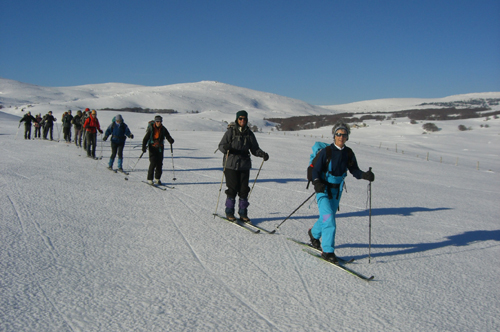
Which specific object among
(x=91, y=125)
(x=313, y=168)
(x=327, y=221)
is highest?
(x=91, y=125)

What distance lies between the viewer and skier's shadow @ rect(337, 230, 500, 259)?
536 cm

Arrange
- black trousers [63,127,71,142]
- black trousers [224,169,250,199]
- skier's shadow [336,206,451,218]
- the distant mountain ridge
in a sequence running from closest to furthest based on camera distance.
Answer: black trousers [224,169,250,199]
skier's shadow [336,206,451,218]
black trousers [63,127,71,142]
the distant mountain ridge

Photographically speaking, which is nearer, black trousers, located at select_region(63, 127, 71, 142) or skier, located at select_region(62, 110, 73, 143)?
skier, located at select_region(62, 110, 73, 143)

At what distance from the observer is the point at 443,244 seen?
587cm

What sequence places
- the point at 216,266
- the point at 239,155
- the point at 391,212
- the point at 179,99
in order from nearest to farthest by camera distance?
the point at 216,266 → the point at 239,155 → the point at 391,212 → the point at 179,99

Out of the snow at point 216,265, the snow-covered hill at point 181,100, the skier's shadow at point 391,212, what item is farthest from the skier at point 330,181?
the snow-covered hill at point 181,100

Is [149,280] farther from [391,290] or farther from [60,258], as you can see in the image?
[391,290]

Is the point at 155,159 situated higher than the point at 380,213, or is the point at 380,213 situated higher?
the point at 155,159

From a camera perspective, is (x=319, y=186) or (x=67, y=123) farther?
(x=67, y=123)

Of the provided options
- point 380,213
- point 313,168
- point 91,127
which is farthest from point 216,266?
point 91,127

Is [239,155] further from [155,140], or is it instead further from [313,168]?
[155,140]

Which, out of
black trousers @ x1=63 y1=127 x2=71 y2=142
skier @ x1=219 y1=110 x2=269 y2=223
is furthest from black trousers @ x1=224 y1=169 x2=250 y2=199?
black trousers @ x1=63 y1=127 x2=71 y2=142

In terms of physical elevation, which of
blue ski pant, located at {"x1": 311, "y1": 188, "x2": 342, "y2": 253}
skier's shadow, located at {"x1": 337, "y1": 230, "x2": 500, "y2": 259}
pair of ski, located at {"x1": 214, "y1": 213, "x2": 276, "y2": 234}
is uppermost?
blue ski pant, located at {"x1": 311, "y1": 188, "x2": 342, "y2": 253}

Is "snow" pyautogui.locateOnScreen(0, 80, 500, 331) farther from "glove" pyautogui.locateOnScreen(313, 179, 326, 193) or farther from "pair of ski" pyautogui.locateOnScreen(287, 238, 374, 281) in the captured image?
"glove" pyautogui.locateOnScreen(313, 179, 326, 193)
